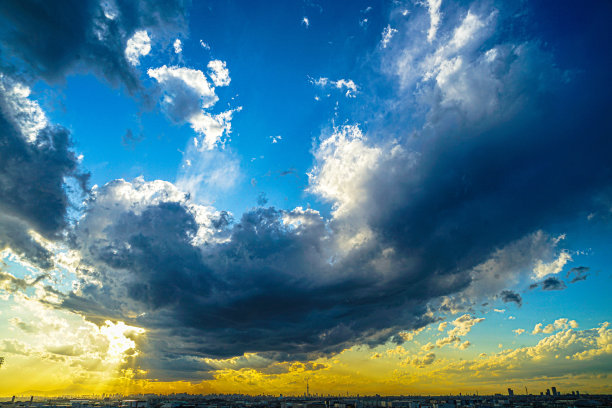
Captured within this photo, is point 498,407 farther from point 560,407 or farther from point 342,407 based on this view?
point 342,407

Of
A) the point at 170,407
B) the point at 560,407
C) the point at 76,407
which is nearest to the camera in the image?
the point at 560,407

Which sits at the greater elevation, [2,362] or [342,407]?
[2,362]

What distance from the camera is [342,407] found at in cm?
19950

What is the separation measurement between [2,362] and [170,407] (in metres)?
108

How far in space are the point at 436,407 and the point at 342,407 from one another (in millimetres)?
63194

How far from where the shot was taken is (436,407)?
6781 inches

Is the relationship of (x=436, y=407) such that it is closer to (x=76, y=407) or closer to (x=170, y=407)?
(x=170, y=407)

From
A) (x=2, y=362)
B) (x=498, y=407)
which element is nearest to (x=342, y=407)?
(x=498, y=407)

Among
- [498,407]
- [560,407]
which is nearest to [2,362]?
[498,407]

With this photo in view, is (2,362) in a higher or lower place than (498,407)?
higher

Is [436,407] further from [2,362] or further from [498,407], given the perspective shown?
[2,362]

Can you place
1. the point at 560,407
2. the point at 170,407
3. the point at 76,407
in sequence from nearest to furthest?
the point at 560,407, the point at 76,407, the point at 170,407

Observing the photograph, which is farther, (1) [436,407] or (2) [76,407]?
(2) [76,407]

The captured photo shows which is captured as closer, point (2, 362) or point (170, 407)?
point (2, 362)
